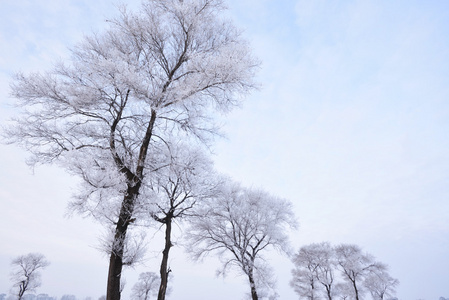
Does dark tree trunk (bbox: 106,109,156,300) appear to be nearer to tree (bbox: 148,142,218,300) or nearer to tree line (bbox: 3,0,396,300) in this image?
tree line (bbox: 3,0,396,300)

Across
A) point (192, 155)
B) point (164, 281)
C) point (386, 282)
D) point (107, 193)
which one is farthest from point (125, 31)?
point (386, 282)

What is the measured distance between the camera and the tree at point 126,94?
21.5 feet

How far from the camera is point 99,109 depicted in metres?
7.57

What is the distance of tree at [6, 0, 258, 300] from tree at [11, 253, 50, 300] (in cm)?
3848

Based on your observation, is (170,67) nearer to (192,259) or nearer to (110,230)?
(110,230)

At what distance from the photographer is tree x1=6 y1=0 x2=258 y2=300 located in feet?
21.5

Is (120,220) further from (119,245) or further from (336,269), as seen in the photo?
(336,269)

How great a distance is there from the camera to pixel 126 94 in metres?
7.48

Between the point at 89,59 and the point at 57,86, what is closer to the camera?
the point at 57,86

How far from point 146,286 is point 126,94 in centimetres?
4450

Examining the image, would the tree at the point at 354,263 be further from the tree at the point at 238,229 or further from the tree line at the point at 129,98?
the tree line at the point at 129,98

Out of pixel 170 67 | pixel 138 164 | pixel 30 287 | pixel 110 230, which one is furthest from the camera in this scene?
pixel 30 287

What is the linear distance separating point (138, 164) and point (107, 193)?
169 cm

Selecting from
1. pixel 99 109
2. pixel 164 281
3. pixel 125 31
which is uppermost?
A: pixel 125 31
